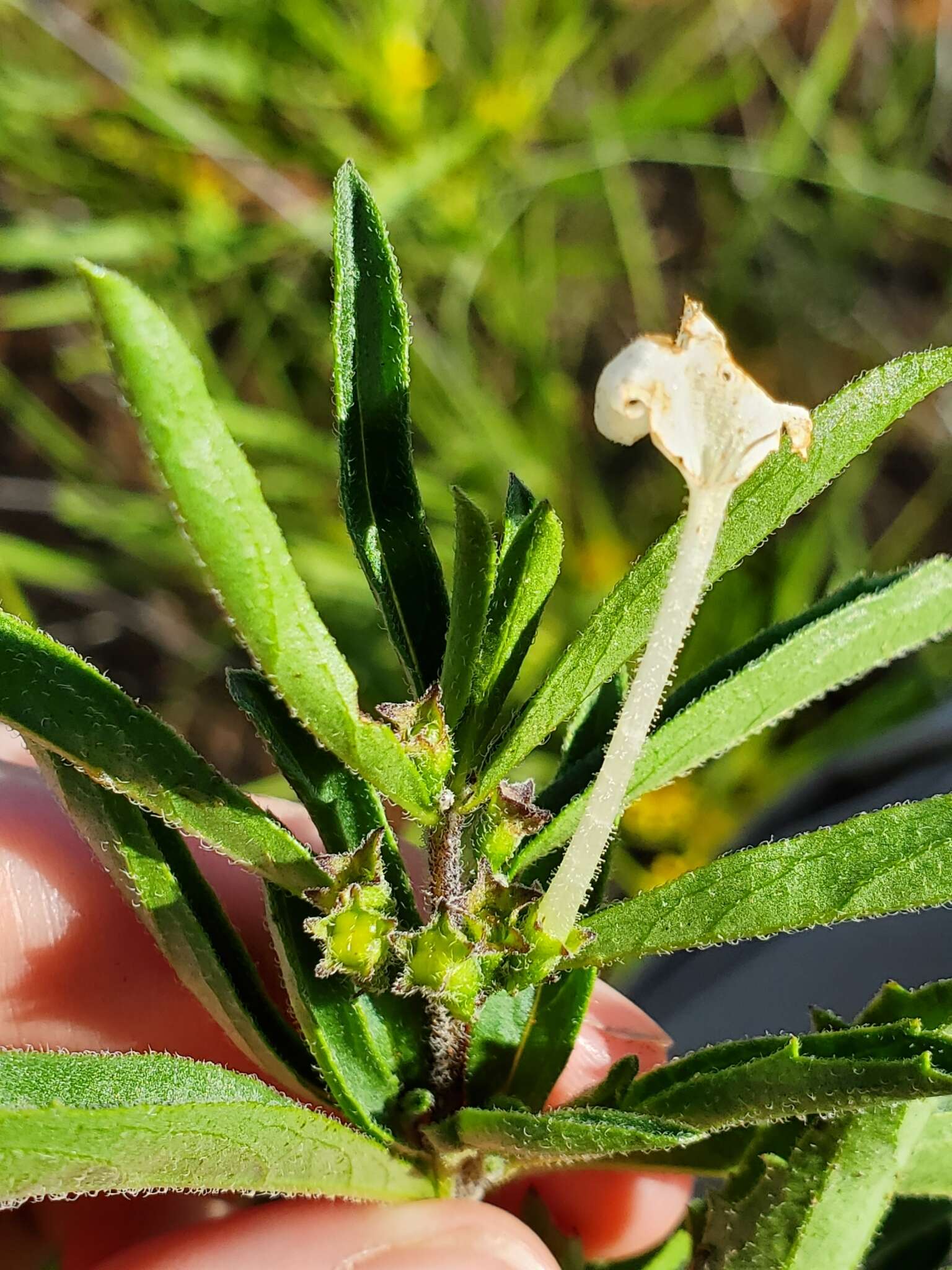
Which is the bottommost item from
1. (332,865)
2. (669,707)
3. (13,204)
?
(332,865)

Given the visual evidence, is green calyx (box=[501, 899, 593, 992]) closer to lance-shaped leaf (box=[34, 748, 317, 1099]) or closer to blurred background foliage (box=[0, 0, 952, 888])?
lance-shaped leaf (box=[34, 748, 317, 1099])

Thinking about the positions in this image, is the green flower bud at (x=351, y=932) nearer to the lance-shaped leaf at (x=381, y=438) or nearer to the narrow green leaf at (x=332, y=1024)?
the narrow green leaf at (x=332, y=1024)

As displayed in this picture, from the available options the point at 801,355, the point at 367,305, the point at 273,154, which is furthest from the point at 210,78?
the point at 367,305

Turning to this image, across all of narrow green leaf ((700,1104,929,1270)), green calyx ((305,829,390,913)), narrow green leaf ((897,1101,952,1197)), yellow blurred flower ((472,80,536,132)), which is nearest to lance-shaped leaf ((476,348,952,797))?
green calyx ((305,829,390,913))

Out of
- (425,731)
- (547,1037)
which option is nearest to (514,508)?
(425,731)

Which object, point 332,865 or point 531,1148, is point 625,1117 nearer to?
point 531,1148

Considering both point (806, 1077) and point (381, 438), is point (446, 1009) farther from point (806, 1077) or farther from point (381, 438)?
point (381, 438)
